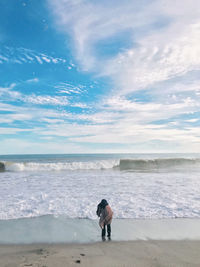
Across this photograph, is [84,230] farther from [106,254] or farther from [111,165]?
[111,165]

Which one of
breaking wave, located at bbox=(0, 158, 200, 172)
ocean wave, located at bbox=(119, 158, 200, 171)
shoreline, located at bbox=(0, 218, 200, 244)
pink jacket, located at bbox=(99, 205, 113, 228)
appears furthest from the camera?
ocean wave, located at bbox=(119, 158, 200, 171)

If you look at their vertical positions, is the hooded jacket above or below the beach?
above

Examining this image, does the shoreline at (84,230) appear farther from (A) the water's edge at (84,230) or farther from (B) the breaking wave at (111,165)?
(B) the breaking wave at (111,165)

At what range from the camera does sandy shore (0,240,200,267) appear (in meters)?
4.60

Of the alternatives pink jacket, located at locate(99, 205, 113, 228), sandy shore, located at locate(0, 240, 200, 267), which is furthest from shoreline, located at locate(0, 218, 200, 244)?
pink jacket, located at locate(99, 205, 113, 228)

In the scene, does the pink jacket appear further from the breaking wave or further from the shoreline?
the breaking wave

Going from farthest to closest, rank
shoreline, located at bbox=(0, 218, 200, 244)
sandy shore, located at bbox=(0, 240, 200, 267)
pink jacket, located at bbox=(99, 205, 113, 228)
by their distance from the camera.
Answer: pink jacket, located at bbox=(99, 205, 113, 228) < shoreline, located at bbox=(0, 218, 200, 244) < sandy shore, located at bbox=(0, 240, 200, 267)

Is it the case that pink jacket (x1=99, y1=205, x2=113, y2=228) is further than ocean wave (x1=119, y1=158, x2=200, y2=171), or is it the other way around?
ocean wave (x1=119, y1=158, x2=200, y2=171)

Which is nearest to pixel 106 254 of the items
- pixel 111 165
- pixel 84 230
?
pixel 84 230

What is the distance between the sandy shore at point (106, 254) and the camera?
181 inches

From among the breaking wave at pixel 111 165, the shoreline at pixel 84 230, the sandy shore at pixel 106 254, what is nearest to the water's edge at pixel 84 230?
the shoreline at pixel 84 230

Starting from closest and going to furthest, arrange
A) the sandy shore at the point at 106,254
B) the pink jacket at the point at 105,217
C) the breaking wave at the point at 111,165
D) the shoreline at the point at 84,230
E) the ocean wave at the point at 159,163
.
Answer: the sandy shore at the point at 106,254 → the shoreline at the point at 84,230 → the pink jacket at the point at 105,217 → the breaking wave at the point at 111,165 → the ocean wave at the point at 159,163

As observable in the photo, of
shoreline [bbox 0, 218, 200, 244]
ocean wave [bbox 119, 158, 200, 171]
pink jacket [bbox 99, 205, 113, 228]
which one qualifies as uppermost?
ocean wave [bbox 119, 158, 200, 171]

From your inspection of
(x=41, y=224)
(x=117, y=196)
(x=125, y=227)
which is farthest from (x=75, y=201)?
(x=125, y=227)
